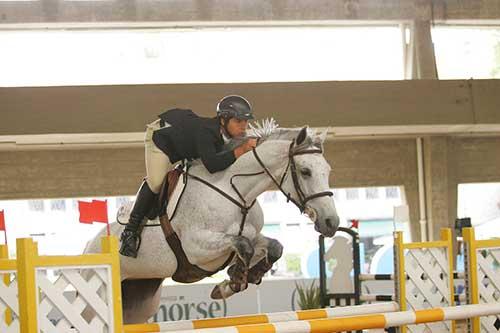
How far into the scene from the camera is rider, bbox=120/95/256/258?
4.30 meters

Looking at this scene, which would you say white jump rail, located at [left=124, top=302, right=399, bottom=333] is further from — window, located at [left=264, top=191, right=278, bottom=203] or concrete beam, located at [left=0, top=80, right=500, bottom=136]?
window, located at [left=264, top=191, right=278, bottom=203]

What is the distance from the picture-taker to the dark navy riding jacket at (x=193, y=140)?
168 inches

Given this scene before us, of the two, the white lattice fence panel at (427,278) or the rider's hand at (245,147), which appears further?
the white lattice fence panel at (427,278)

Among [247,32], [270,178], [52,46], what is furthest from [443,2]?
[270,178]

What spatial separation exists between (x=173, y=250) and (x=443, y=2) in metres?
10.1

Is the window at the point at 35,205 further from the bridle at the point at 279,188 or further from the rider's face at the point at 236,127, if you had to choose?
the bridle at the point at 279,188

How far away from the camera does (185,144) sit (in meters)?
4.39

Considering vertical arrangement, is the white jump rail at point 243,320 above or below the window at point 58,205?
below

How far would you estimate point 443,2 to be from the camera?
44.0ft

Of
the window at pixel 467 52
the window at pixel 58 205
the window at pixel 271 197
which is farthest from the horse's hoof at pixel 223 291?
the window at pixel 467 52

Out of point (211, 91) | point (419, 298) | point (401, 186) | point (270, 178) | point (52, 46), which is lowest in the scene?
point (419, 298)

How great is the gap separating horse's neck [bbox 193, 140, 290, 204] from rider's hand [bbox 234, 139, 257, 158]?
0.08ft

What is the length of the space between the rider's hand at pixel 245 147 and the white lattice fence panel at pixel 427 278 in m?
1.39

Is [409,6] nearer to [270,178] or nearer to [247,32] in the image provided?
[247,32]
